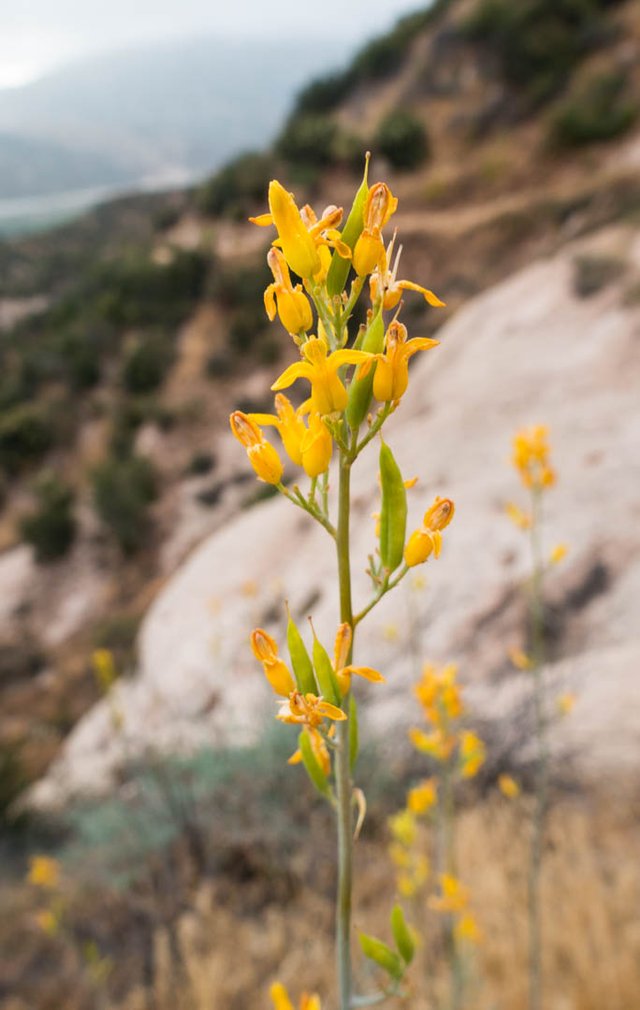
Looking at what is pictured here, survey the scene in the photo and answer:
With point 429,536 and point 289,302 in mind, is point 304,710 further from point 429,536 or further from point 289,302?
point 289,302

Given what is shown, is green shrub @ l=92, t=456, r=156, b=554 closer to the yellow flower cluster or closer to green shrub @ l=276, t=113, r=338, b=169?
green shrub @ l=276, t=113, r=338, b=169

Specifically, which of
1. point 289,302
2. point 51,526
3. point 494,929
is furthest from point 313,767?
point 51,526

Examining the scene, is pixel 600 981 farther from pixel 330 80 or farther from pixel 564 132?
pixel 330 80

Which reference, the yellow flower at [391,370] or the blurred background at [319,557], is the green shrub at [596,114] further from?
the yellow flower at [391,370]

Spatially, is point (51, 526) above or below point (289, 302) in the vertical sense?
above

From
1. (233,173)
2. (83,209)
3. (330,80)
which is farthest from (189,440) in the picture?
(83,209)

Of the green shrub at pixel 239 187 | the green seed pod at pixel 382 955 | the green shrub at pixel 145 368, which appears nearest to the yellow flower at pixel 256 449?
the green seed pod at pixel 382 955
